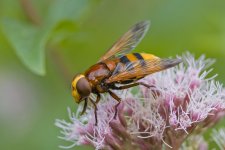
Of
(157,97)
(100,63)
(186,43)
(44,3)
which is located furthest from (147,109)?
(44,3)

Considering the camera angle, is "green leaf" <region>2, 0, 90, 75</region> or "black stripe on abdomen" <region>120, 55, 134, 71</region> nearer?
"black stripe on abdomen" <region>120, 55, 134, 71</region>

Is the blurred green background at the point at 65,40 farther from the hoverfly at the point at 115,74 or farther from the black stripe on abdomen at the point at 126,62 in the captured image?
A: the black stripe on abdomen at the point at 126,62

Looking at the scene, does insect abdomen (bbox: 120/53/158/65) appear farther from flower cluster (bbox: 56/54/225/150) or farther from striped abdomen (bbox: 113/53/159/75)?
flower cluster (bbox: 56/54/225/150)

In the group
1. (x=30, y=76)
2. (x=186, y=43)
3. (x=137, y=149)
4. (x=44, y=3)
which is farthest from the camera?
(x=30, y=76)

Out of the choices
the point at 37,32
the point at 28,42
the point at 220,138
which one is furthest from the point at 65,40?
the point at 220,138

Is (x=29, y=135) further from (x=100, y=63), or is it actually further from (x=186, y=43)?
(x=100, y=63)

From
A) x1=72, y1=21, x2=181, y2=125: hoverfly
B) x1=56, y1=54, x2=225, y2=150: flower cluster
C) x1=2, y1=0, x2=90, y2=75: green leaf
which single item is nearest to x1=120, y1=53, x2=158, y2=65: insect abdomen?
x1=72, y1=21, x2=181, y2=125: hoverfly
